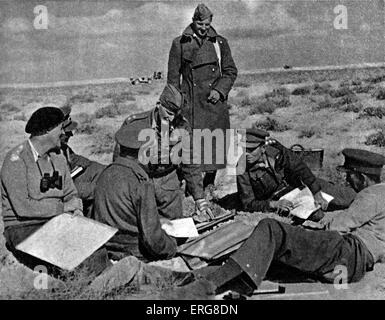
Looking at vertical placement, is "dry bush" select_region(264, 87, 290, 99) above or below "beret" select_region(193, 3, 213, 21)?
below

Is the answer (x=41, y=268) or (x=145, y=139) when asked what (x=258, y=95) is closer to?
(x=145, y=139)

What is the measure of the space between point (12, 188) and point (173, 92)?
189 centimetres

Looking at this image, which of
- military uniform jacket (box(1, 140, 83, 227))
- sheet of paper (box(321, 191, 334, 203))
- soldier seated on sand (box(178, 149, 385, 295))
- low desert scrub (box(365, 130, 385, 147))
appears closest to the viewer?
soldier seated on sand (box(178, 149, 385, 295))

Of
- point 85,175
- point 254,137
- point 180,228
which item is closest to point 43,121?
point 85,175

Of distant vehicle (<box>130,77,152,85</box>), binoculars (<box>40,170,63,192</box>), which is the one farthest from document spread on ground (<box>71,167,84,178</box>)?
distant vehicle (<box>130,77,152,85</box>)

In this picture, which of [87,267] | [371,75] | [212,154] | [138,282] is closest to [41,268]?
[87,267]

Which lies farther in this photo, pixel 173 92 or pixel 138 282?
pixel 173 92

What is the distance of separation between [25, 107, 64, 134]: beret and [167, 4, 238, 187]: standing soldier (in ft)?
6.64

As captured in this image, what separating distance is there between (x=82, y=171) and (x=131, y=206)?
1.43m

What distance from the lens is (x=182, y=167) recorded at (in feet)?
23.0

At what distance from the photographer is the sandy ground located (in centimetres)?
844

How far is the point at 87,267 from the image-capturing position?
5465 mm

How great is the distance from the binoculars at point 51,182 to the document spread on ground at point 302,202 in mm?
2323

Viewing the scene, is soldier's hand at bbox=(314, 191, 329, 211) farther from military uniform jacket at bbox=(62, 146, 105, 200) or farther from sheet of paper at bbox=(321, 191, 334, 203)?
military uniform jacket at bbox=(62, 146, 105, 200)
